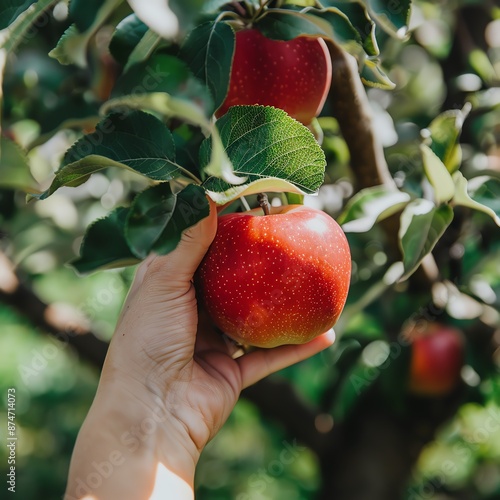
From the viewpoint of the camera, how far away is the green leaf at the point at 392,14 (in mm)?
702

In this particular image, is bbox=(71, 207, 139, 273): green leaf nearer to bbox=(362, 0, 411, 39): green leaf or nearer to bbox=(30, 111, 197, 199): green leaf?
bbox=(30, 111, 197, 199): green leaf

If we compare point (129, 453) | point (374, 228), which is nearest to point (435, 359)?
point (374, 228)

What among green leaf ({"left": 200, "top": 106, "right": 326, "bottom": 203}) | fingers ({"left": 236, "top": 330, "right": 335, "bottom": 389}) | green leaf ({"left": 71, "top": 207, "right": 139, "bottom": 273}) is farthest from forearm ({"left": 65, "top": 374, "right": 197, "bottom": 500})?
green leaf ({"left": 200, "top": 106, "right": 326, "bottom": 203})

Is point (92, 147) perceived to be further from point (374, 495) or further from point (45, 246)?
point (374, 495)

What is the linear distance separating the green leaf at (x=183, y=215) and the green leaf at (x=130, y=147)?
0.12ft

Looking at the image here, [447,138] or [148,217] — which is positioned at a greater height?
[148,217]

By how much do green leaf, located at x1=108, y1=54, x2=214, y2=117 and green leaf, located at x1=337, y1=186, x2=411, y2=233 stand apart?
11.9 inches

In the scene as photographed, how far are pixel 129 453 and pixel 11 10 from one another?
57cm

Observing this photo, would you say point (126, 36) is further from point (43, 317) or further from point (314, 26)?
point (43, 317)

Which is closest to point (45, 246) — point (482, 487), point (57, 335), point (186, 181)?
point (57, 335)

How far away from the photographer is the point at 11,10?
25.8 inches

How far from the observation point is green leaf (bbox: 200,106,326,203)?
0.64 metres

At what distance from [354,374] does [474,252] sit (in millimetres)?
349

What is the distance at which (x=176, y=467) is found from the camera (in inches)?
35.1
